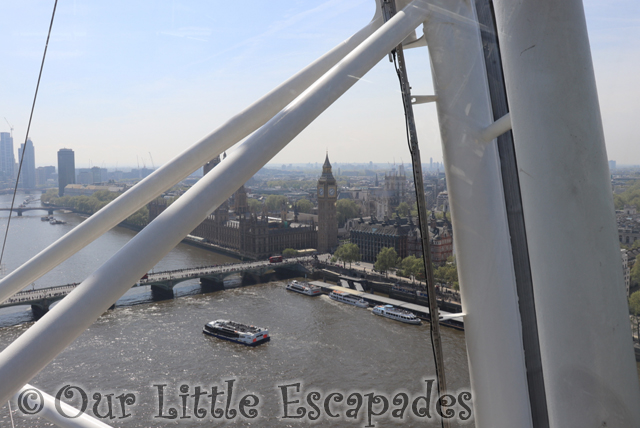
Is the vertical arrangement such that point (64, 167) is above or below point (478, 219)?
above

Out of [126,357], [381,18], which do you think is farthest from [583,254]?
[126,357]

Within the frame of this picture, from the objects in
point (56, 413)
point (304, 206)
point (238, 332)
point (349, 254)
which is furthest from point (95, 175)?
→ point (56, 413)

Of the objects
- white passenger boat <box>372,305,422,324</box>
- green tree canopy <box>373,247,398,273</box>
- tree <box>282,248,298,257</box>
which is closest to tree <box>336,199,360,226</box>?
tree <box>282,248,298,257</box>

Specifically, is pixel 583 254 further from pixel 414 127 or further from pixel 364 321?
pixel 364 321

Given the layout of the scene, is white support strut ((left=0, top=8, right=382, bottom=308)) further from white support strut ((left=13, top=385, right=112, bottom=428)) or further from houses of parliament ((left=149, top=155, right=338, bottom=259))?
houses of parliament ((left=149, top=155, right=338, bottom=259))

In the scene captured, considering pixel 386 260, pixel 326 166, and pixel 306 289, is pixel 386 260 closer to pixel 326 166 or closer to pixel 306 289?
pixel 306 289

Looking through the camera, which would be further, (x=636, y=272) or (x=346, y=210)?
(x=346, y=210)
